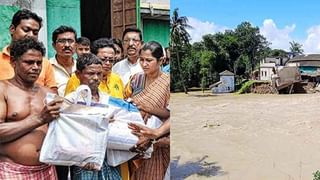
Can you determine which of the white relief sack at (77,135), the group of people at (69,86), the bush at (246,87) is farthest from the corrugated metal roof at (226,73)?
the white relief sack at (77,135)

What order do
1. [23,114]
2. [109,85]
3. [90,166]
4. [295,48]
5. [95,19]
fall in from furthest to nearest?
[295,48] < [95,19] < [109,85] < [90,166] < [23,114]

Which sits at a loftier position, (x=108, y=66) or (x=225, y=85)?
(x=108, y=66)

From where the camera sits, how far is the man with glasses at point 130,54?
189cm

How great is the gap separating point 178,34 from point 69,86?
0.72m

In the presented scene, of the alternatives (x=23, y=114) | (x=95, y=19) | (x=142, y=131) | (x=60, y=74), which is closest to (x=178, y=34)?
(x=95, y=19)

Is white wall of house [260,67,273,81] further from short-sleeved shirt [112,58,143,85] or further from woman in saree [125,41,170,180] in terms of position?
short-sleeved shirt [112,58,143,85]

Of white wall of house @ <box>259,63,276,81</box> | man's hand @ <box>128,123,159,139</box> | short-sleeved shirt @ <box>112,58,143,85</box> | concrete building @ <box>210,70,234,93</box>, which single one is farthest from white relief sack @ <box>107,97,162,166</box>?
white wall of house @ <box>259,63,276,81</box>

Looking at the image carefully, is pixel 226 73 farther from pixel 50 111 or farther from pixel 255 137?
pixel 50 111

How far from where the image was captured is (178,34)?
2229mm

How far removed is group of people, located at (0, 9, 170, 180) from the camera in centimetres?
155

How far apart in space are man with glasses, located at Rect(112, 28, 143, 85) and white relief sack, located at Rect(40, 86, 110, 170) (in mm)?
250

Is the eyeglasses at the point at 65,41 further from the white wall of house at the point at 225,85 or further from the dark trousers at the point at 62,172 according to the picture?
the white wall of house at the point at 225,85

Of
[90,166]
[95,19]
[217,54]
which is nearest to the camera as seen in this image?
[90,166]

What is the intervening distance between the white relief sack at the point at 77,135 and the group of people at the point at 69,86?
0.10 ft
